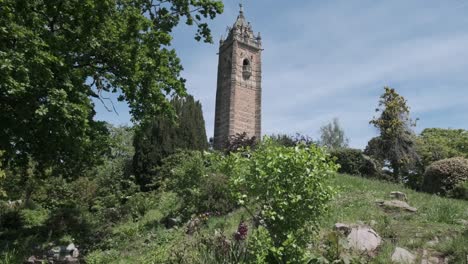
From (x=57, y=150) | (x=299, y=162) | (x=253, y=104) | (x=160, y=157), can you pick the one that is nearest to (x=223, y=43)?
(x=253, y=104)

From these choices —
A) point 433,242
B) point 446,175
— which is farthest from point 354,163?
point 433,242

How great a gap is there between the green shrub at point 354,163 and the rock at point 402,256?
13.9 metres

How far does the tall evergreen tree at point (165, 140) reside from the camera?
19.4 m

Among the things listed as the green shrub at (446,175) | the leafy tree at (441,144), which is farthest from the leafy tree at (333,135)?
the green shrub at (446,175)

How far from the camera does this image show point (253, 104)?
137 ft

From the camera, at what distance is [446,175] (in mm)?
14719

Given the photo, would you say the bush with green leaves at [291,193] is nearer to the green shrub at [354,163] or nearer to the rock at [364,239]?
the rock at [364,239]

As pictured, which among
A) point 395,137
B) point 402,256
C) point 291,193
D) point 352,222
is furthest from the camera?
→ point 395,137

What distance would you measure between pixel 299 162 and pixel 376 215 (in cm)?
386

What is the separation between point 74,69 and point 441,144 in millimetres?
31673

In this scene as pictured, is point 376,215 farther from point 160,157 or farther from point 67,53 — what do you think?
point 160,157

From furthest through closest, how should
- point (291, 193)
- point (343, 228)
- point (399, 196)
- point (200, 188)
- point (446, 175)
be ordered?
point (446, 175)
point (200, 188)
point (399, 196)
point (343, 228)
point (291, 193)

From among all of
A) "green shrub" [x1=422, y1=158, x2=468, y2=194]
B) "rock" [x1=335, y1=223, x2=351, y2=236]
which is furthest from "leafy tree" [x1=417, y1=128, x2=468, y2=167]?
"rock" [x1=335, y1=223, x2=351, y2=236]

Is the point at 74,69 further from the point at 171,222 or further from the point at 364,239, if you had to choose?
the point at 364,239
